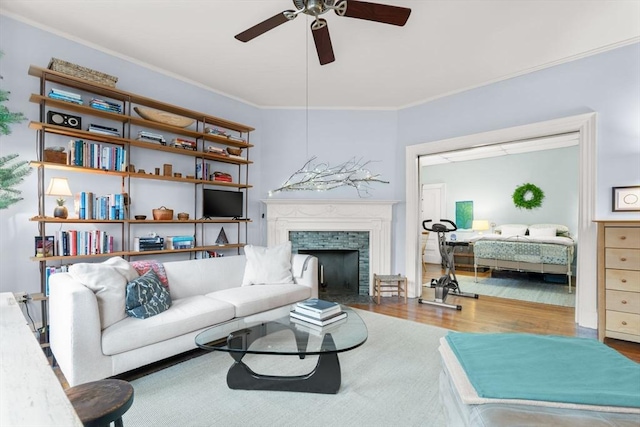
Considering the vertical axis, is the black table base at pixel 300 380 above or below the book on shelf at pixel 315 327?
below

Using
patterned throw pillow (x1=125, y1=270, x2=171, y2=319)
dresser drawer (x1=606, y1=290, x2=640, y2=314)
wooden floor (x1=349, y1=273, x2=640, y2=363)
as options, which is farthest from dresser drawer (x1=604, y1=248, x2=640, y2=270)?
patterned throw pillow (x1=125, y1=270, x2=171, y2=319)

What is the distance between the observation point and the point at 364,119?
4945mm

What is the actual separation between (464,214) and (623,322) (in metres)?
5.26

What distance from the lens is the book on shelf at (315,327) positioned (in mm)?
2178

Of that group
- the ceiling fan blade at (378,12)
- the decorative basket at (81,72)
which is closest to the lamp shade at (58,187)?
the decorative basket at (81,72)

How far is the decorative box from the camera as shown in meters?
2.82

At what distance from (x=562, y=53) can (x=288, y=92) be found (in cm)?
324

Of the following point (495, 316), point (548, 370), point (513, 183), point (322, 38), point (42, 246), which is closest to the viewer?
point (548, 370)

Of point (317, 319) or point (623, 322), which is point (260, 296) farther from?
point (623, 322)

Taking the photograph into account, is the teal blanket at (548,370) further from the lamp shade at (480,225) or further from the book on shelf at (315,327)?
the lamp shade at (480,225)

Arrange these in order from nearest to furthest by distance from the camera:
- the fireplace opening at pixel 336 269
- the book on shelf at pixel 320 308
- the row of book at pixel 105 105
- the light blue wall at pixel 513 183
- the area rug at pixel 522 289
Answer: the book on shelf at pixel 320 308
the row of book at pixel 105 105
the area rug at pixel 522 289
the fireplace opening at pixel 336 269
the light blue wall at pixel 513 183

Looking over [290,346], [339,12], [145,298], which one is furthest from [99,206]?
[339,12]

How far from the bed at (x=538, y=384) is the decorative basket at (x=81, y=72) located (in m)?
3.75

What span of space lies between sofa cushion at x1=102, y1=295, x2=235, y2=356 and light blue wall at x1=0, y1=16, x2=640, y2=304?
1.52 metres
